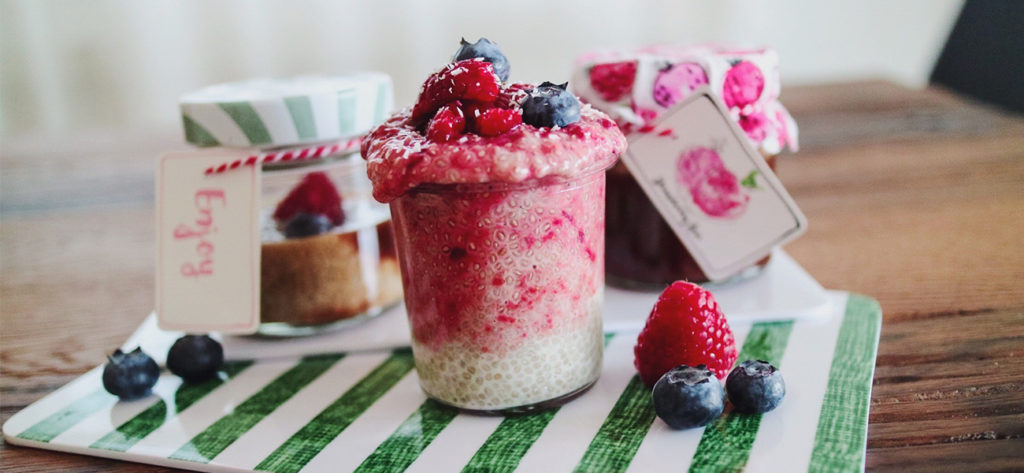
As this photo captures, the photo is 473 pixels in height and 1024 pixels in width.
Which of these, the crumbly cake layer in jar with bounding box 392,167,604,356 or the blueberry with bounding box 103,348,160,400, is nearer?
the crumbly cake layer in jar with bounding box 392,167,604,356

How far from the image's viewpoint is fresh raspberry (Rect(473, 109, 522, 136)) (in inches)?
30.9

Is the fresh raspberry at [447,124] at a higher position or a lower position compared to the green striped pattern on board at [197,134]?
higher

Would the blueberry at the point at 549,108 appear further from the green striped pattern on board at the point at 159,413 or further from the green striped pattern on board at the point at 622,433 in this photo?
the green striped pattern on board at the point at 159,413

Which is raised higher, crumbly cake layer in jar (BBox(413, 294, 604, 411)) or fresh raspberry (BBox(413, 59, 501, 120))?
fresh raspberry (BBox(413, 59, 501, 120))

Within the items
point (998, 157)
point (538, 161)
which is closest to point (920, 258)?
point (998, 157)

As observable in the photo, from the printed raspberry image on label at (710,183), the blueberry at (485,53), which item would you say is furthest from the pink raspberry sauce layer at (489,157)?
the printed raspberry image on label at (710,183)

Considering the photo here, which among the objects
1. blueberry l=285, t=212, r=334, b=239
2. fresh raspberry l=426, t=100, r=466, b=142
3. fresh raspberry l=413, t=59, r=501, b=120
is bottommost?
blueberry l=285, t=212, r=334, b=239

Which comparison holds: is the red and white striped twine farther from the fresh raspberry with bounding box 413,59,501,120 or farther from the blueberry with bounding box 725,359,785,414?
the blueberry with bounding box 725,359,785,414

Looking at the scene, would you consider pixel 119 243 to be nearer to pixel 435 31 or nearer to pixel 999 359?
pixel 999 359

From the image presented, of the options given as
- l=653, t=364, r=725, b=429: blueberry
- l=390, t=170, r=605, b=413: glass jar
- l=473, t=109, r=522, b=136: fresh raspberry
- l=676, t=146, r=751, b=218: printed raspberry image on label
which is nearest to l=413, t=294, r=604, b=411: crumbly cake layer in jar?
l=390, t=170, r=605, b=413: glass jar

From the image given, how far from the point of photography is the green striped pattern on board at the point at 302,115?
39.7 inches

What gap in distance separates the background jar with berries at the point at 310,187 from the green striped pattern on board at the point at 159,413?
0.10m

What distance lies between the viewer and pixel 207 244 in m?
1.06

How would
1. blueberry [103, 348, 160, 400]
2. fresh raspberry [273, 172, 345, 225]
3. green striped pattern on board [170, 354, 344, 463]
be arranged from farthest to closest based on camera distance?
fresh raspberry [273, 172, 345, 225], blueberry [103, 348, 160, 400], green striped pattern on board [170, 354, 344, 463]
